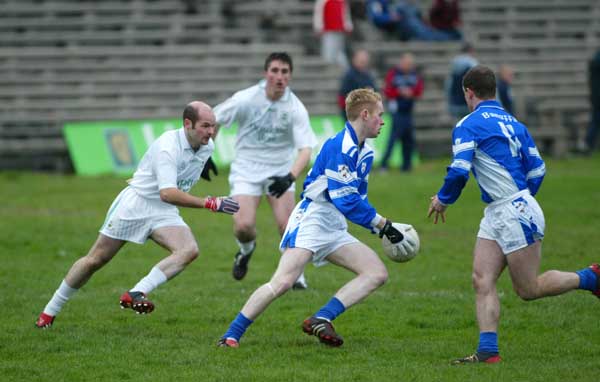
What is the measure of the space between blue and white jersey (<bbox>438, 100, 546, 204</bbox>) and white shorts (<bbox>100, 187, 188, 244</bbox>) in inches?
98.8

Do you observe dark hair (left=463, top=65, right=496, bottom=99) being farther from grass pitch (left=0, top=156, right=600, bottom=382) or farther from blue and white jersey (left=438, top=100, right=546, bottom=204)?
grass pitch (left=0, top=156, right=600, bottom=382)

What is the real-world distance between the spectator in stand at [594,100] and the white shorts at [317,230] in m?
17.2

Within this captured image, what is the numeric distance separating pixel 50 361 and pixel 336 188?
2.44 meters

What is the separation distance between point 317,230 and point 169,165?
1339mm

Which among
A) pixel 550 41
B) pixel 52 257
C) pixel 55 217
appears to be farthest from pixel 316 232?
pixel 550 41

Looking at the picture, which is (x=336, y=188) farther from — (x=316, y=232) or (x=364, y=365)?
(x=364, y=365)

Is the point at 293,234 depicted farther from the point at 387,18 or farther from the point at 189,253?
the point at 387,18

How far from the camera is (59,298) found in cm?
933

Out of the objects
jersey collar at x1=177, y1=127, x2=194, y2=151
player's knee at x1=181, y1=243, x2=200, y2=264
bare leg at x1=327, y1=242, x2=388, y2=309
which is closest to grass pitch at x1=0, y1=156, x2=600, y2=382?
bare leg at x1=327, y1=242, x2=388, y2=309

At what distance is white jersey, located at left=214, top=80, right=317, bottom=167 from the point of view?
1158 cm

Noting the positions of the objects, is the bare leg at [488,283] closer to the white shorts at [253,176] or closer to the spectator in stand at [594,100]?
the white shorts at [253,176]

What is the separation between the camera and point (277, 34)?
91.9 feet

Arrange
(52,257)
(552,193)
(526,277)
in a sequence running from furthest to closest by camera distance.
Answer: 1. (552,193)
2. (52,257)
3. (526,277)

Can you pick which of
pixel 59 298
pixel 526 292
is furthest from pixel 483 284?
pixel 59 298
